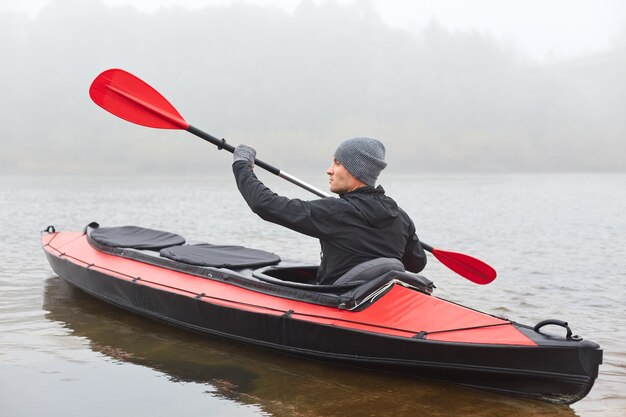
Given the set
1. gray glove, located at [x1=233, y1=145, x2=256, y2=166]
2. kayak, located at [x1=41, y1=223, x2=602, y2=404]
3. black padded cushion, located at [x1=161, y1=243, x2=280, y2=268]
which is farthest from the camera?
black padded cushion, located at [x1=161, y1=243, x2=280, y2=268]

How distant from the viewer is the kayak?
12.7 feet

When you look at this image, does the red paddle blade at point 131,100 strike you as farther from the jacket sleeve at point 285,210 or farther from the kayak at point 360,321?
the jacket sleeve at point 285,210

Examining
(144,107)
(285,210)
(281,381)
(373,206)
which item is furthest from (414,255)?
(144,107)

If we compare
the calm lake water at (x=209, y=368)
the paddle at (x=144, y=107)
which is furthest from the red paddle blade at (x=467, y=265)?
the calm lake water at (x=209, y=368)

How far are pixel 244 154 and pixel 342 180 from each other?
799mm

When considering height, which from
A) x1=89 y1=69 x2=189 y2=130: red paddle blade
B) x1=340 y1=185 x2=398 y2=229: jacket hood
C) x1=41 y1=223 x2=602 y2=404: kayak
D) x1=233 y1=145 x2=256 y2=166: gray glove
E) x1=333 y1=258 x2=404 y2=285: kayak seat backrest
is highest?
x1=89 y1=69 x2=189 y2=130: red paddle blade

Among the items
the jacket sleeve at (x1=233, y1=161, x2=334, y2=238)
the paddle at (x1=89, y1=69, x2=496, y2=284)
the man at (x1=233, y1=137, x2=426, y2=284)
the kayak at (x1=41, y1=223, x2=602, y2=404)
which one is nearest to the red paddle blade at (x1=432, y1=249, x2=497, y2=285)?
the paddle at (x1=89, y1=69, x2=496, y2=284)

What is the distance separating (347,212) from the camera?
14.6ft

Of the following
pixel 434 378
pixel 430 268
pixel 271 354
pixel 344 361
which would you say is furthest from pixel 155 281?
pixel 430 268

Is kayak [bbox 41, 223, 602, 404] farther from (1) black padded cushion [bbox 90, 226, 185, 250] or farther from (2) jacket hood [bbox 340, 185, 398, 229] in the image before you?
(1) black padded cushion [bbox 90, 226, 185, 250]

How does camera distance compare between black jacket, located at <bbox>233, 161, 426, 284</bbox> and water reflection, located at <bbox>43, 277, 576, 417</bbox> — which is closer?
water reflection, located at <bbox>43, 277, 576, 417</bbox>

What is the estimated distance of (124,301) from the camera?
6.10 m

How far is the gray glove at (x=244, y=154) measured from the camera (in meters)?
4.87

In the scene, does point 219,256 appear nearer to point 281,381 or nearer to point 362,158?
point 281,381
